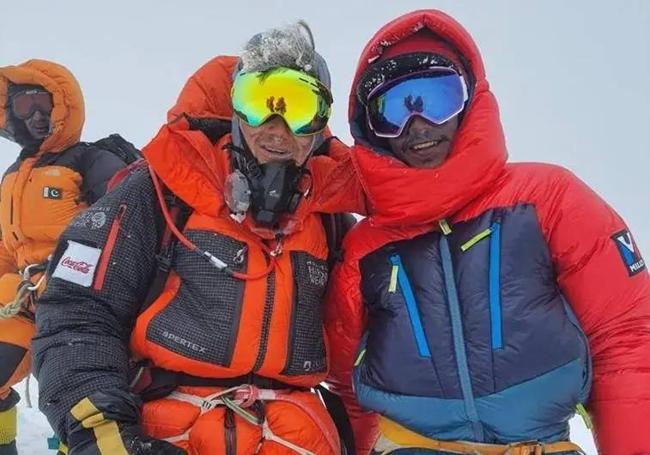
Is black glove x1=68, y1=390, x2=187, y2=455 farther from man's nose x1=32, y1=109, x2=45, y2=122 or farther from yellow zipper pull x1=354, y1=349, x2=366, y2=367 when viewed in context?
man's nose x1=32, y1=109, x2=45, y2=122

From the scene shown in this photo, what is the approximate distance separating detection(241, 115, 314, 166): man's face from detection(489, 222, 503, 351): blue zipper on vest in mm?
775

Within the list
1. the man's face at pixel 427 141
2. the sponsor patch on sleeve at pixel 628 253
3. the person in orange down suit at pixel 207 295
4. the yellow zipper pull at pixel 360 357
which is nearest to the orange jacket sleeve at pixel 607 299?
the sponsor patch on sleeve at pixel 628 253

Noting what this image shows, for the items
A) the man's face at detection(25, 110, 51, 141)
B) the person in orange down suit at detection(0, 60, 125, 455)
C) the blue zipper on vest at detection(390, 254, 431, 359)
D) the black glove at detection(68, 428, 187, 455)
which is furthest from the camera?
the man's face at detection(25, 110, 51, 141)

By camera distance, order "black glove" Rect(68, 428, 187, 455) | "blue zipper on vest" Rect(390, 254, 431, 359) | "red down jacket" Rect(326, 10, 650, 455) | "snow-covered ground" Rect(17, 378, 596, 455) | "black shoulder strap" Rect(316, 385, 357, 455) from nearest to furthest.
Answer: "black glove" Rect(68, 428, 187, 455), "red down jacket" Rect(326, 10, 650, 455), "blue zipper on vest" Rect(390, 254, 431, 359), "black shoulder strap" Rect(316, 385, 357, 455), "snow-covered ground" Rect(17, 378, 596, 455)

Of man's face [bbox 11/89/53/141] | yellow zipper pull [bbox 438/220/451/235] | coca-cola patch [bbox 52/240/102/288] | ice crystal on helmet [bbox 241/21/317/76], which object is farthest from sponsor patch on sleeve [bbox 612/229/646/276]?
man's face [bbox 11/89/53/141]

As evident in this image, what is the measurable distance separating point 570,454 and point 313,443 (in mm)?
841

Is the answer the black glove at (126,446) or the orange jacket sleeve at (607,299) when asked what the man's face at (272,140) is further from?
the black glove at (126,446)

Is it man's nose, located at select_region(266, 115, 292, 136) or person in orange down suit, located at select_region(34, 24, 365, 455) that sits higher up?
man's nose, located at select_region(266, 115, 292, 136)

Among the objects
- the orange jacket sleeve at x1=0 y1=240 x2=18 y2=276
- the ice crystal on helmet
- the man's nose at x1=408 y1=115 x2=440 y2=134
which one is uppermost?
the ice crystal on helmet

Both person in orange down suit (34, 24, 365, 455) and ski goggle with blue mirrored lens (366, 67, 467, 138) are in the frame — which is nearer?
person in orange down suit (34, 24, 365, 455)

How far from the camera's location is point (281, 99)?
2.46 meters

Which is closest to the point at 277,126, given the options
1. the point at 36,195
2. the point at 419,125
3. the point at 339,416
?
the point at 419,125

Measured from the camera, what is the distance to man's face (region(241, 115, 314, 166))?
8.15 ft

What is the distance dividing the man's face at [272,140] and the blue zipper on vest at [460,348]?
701 mm
